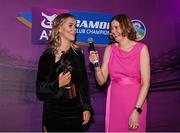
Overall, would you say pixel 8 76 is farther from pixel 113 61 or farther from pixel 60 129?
pixel 113 61

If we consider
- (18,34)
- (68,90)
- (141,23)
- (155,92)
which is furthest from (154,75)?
(18,34)

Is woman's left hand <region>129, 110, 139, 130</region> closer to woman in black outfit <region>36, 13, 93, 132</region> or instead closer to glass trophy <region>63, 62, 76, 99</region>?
woman in black outfit <region>36, 13, 93, 132</region>

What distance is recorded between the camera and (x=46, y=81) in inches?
112

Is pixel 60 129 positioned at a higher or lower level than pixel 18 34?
lower

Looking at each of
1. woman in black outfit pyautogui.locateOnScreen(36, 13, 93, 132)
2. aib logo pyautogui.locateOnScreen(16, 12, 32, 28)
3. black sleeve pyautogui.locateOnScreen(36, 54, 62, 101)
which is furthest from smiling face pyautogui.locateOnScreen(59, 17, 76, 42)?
aib logo pyautogui.locateOnScreen(16, 12, 32, 28)

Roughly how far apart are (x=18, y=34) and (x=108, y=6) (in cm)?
97

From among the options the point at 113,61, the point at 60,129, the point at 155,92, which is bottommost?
the point at 60,129

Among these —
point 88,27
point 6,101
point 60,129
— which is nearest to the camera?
point 60,129

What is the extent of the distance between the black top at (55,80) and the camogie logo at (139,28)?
0.91m

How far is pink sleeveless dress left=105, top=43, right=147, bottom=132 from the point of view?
2.91 m

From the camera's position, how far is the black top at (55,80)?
110 inches

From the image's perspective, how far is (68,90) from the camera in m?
2.85

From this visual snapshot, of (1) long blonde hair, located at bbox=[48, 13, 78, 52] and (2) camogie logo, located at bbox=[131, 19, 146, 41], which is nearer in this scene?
(1) long blonde hair, located at bbox=[48, 13, 78, 52]

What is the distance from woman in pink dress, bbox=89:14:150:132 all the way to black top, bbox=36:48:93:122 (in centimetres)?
17
